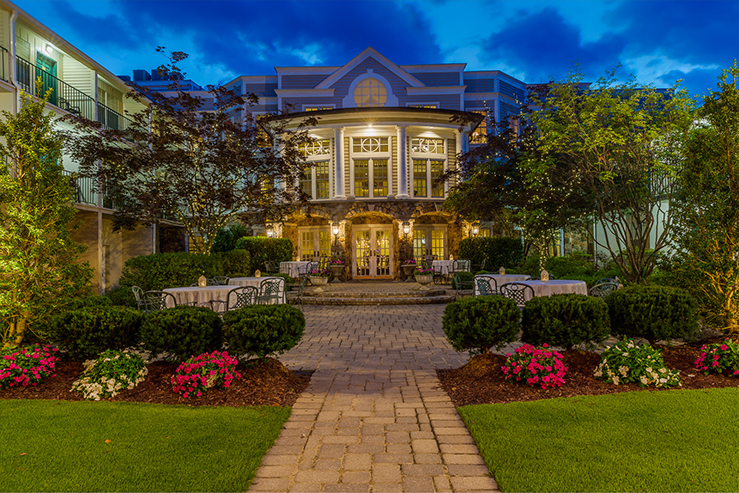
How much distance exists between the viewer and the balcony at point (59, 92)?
11.9 metres

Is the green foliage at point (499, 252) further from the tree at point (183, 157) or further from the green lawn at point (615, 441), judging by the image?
the green lawn at point (615, 441)

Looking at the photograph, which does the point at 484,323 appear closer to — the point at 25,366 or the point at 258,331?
the point at 258,331

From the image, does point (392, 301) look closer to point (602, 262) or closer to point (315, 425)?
point (602, 262)

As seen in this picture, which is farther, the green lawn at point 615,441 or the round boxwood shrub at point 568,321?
the round boxwood shrub at point 568,321

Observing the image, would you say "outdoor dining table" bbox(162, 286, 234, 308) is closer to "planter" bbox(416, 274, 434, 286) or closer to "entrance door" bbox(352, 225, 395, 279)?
"planter" bbox(416, 274, 434, 286)

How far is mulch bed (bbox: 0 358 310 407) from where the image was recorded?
413 cm

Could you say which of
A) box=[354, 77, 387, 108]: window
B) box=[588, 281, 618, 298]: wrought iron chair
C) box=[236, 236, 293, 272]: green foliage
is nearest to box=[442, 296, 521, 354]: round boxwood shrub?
box=[588, 281, 618, 298]: wrought iron chair

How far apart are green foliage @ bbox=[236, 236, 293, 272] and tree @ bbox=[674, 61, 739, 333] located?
14576 millimetres

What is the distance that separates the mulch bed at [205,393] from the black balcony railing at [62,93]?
11.2 metres

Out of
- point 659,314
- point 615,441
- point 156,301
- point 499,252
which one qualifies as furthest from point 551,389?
point 499,252

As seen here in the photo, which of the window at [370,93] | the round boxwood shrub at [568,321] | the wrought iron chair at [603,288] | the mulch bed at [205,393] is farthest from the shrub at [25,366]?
the window at [370,93]

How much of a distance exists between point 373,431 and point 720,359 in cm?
407

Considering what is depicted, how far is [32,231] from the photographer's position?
503cm

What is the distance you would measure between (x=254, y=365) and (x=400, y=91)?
66.1 feet
